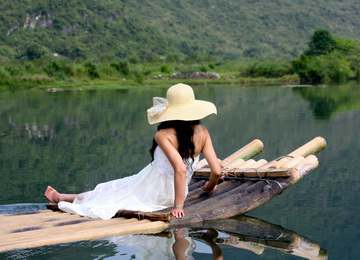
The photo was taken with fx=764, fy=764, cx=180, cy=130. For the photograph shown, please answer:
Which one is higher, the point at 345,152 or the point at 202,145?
the point at 202,145

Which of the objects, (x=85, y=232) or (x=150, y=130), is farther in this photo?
(x=150, y=130)

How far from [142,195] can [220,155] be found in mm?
6501

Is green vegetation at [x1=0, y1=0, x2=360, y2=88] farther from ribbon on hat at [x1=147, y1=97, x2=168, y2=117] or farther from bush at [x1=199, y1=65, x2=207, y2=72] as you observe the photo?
ribbon on hat at [x1=147, y1=97, x2=168, y2=117]

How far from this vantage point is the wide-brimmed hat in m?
7.74

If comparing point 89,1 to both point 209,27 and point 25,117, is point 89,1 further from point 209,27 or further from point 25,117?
point 25,117

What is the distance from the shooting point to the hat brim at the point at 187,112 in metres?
7.73

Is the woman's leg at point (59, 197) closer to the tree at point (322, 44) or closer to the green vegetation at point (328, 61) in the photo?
the green vegetation at point (328, 61)

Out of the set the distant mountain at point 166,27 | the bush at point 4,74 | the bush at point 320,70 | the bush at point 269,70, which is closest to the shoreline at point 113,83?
the bush at point 4,74

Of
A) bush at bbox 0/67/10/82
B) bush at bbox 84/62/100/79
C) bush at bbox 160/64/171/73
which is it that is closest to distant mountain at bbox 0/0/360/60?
bush at bbox 160/64/171/73

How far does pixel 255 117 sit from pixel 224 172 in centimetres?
1466

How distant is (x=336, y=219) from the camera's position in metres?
8.90

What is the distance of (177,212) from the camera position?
307 inches

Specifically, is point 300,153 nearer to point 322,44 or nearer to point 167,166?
point 167,166

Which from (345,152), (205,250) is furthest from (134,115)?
(205,250)
